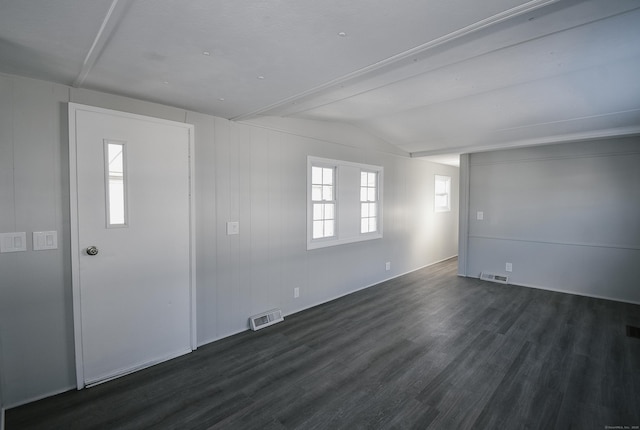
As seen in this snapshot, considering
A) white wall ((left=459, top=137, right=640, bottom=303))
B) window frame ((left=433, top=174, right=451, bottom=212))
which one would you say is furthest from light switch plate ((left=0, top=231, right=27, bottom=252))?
window frame ((left=433, top=174, right=451, bottom=212))

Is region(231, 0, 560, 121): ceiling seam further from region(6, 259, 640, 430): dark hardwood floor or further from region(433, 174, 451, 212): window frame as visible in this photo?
region(433, 174, 451, 212): window frame

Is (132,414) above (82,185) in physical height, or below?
below

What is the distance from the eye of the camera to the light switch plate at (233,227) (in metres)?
3.21

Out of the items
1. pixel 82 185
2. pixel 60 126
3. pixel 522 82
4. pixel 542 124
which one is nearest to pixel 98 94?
pixel 60 126

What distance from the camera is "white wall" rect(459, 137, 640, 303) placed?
4301 millimetres

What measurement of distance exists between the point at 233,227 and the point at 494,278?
15.9 ft

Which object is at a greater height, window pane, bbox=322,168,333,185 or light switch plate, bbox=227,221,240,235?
window pane, bbox=322,168,333,185

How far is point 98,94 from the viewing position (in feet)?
7.93

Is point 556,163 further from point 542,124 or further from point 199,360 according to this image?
point 199,360

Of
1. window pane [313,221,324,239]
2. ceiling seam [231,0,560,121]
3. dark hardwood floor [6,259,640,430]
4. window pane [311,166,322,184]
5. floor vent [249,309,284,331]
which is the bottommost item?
dark hardwood floor [6,259,640,430]

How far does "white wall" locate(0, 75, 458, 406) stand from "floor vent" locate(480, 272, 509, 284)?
4.68 ft

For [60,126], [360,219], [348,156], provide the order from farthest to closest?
[360,219] < [348,156] < [60,126]

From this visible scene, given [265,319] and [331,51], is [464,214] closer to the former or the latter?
[265,319]

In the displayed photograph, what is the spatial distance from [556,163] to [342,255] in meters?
3.84
